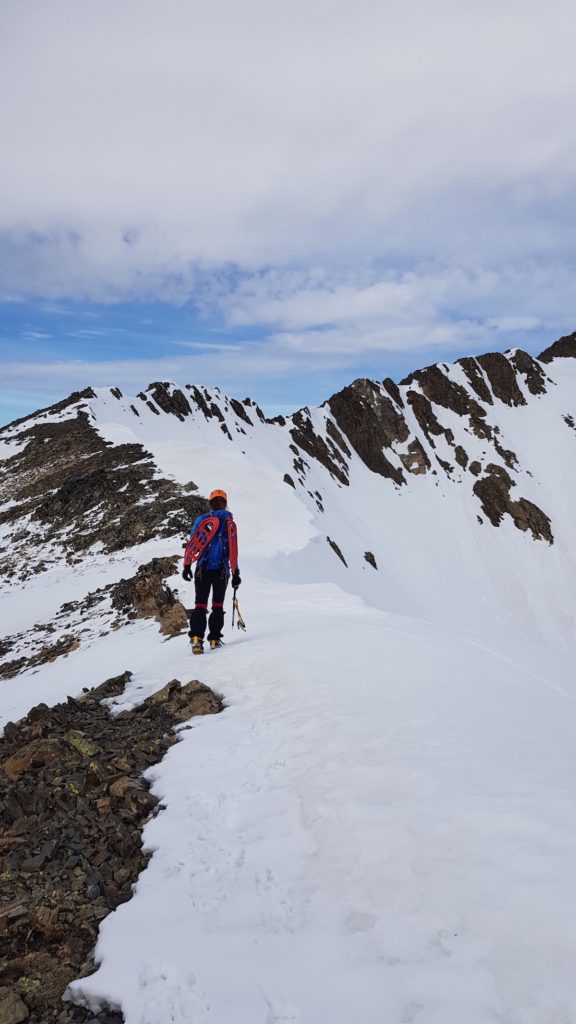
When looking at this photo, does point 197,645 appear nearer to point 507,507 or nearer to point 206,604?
point 206,604

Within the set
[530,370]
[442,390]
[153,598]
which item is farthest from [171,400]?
[530,370]

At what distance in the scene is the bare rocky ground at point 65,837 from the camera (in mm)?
3527

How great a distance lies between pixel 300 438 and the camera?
5791 cm

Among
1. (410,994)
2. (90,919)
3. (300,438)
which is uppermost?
(300,438)

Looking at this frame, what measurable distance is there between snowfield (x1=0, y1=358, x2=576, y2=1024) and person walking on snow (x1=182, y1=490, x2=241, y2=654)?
20.7 inches

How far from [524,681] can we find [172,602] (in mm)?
8625

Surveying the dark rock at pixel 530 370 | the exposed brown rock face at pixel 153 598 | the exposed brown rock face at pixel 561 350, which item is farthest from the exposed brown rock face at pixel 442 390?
the exposed brown rock face at pixel 153 598

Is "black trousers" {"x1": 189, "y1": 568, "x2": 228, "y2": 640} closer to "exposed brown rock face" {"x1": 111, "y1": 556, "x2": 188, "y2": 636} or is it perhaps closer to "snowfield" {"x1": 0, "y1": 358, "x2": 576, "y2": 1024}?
"snowfield" {"x1": 0, "y1": 358, "x2": 576, "y2": 1024}

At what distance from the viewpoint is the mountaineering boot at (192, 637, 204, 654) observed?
1044cm

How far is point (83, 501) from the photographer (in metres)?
29.0

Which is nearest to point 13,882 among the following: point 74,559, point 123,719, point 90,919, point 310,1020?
point 90,919

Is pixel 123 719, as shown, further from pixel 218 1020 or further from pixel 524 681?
pixel 524 681

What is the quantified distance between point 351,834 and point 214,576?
6.94 meters

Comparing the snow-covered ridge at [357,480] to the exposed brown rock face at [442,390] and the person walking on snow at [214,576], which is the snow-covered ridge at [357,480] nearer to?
the exposed brown rock face at [442,390]
